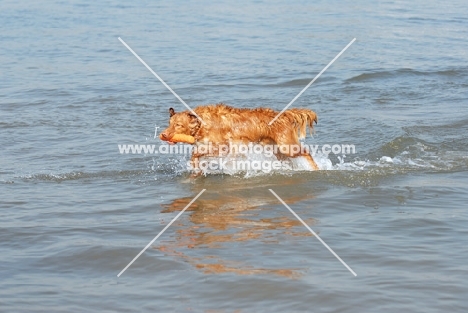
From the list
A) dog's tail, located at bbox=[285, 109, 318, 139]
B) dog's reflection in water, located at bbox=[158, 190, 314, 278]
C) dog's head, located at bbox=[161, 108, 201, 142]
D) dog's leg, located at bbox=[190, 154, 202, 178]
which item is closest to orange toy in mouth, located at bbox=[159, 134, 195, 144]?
dog's head, located at bbox=[161, 108, 201, 142]

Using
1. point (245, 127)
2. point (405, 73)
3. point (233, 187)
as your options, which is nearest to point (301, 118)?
point (245, 127)

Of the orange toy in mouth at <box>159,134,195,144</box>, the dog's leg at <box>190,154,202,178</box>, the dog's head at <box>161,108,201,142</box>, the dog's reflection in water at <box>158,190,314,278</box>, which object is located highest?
the dog's head at <box>161,108,201,142</box>

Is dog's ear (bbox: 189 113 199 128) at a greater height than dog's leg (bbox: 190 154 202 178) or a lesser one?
greater

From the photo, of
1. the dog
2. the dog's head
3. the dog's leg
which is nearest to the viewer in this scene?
the dog's head

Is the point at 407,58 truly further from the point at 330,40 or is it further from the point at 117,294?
the point at 117,294

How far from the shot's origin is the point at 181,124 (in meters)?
9.79

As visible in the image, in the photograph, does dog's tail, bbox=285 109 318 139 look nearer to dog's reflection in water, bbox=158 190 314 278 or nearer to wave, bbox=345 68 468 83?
dog's reflection in water, bbox=158 190 314 278

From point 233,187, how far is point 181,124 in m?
0.97

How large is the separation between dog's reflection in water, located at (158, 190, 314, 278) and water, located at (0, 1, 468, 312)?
3 centimetres

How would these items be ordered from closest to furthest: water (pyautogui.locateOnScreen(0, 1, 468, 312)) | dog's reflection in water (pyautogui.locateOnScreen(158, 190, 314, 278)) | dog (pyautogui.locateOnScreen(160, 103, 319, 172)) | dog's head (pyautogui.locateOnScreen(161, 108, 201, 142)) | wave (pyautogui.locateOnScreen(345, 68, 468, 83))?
water (pyautogui.locateOnScreen(0, 1, 468, 312)), dog's reflection in water (pyautogui.locateOnScreen(158, 190, 314, 278)), dog's head (pyautogui.locateOnScreen(161, 108, 201, 142)), dog (pyautogui.locateOnScreen(160, 103, 319, 172)), wave (pyautogui.locateOnScreen(345, 68, 468, 83))

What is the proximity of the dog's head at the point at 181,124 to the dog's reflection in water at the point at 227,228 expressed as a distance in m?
0.86

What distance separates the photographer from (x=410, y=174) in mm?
10031

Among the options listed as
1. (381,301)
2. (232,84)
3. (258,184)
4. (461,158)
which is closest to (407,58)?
(232,84)

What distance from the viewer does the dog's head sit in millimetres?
9773
